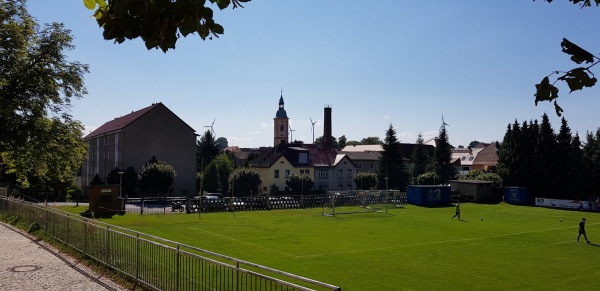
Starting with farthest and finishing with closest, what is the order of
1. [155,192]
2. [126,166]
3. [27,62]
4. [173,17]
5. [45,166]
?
1. [126,166]
2. [155,192]
3. [45,166]
4. [27,62]
5. [173,17]

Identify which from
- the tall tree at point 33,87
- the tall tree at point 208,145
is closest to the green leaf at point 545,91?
the tall tree at point 33,87

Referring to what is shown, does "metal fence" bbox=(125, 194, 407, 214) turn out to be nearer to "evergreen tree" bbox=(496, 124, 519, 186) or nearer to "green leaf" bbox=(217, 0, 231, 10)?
"evergreen tree" bbox=(496, 124, 519, 186)

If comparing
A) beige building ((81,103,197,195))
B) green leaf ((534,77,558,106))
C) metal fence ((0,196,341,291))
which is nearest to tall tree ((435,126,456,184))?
beige building ((81,103,197,195))

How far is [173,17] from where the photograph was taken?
204 inches

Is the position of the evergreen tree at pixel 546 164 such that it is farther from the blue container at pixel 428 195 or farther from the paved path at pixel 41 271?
the paved path at pixel 41 271

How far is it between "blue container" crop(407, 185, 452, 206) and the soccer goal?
140 cm

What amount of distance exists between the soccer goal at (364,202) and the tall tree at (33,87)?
21.8 meters

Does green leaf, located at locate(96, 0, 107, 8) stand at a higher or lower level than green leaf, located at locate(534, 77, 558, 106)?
higher

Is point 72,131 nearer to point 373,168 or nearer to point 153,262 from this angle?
point 153,262

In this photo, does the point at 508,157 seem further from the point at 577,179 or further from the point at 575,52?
the point at 575,52

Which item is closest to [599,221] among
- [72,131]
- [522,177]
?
[522,177]

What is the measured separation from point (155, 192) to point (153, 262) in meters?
47.2

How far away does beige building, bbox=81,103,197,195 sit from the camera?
63.3 m

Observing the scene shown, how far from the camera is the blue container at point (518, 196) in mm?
58344
